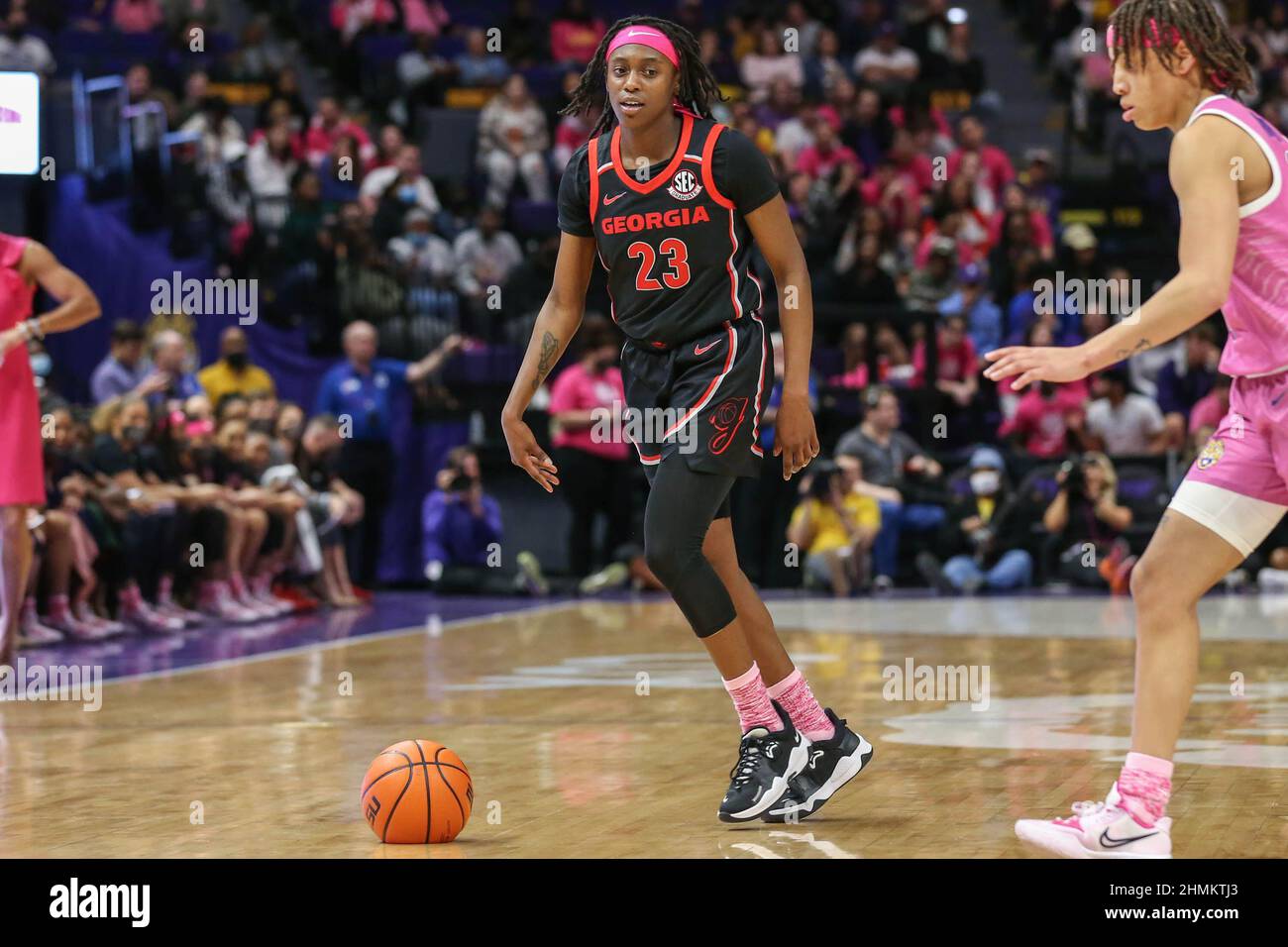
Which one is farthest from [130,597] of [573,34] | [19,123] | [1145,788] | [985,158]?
[573,34]

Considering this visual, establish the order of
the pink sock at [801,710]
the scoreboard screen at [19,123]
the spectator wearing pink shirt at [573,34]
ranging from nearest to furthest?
the pink sock at [801,710] < the scoreboard screen at [19,123] < the spectator wearing pink shirt at [573,34]

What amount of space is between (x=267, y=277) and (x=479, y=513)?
11.1 ft

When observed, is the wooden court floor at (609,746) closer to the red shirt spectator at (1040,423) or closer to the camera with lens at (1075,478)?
the camera with lens at (1075,478)

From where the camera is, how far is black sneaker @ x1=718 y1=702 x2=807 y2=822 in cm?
527

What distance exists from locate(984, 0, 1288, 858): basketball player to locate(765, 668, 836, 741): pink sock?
40.5 inches

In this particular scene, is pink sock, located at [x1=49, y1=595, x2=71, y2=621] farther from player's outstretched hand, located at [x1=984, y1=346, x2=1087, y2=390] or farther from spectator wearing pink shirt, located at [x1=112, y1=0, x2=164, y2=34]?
spectator wearing pink shirt, located at [x1=112, y1=0, x2=164, y2=34]

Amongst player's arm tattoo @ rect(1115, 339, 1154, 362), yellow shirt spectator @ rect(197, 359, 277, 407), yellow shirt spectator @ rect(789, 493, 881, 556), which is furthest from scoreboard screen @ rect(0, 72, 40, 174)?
player's arm tattoo @ rect(1115, 339, 1154, 362)

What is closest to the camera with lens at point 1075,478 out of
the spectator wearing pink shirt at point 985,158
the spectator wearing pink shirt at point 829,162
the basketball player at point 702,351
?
the spectator wearing pink shirt at point 829,162

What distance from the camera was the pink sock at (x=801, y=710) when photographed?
557 centimetres

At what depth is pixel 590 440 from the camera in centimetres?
1432

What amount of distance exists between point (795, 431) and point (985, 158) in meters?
13.3

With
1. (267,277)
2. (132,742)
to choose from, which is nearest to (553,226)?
(267,277)

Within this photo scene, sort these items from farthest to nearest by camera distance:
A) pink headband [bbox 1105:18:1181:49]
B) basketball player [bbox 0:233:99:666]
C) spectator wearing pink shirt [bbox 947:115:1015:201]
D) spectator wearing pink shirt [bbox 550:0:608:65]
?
spectator wearing pink shirt [bbox 550:0:608:65]
spectator wearing pink shirt [bbox 947:115:1015:201]
basketball player [bbox 0:233:99:666]
pink headband [bbox 1105:18:1181:49]
